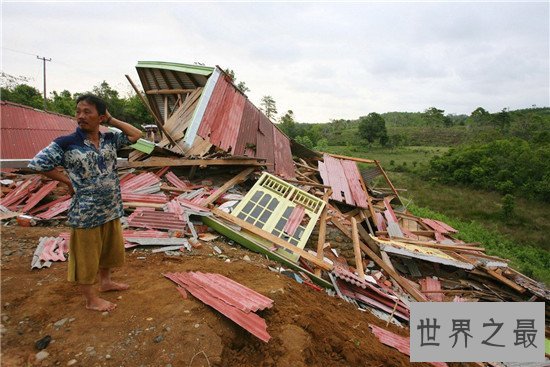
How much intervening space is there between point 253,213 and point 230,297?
2787 millimetres

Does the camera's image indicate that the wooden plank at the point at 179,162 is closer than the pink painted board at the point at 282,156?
Yes

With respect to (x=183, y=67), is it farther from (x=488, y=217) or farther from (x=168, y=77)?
(x=488, y=217)

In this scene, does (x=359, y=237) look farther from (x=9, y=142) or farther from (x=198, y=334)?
(x=9, y=142)

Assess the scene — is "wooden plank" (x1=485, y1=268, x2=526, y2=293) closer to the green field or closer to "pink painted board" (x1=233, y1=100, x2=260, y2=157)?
the green field

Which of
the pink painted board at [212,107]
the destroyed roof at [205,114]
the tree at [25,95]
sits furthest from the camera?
the tree at [25,95]

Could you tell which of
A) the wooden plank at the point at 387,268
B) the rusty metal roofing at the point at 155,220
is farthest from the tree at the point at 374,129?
the rusty metal roofing at the point at 155,220

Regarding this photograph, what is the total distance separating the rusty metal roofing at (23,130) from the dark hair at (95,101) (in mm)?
10246

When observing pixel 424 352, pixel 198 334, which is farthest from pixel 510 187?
pixel 198 334

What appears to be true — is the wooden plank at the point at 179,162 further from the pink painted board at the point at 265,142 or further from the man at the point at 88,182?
the man at the point at 88,182

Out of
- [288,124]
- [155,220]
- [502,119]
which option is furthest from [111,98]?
[502,119]

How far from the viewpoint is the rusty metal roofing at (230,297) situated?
284 centimetres

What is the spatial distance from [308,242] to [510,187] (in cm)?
2276

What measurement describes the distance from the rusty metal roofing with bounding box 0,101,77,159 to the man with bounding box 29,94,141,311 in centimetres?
1020

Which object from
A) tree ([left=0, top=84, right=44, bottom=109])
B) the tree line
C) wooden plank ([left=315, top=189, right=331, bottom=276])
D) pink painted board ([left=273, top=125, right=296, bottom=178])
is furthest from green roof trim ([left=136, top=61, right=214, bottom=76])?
tree ([left=0, top=84, right=44, bottom=109])
